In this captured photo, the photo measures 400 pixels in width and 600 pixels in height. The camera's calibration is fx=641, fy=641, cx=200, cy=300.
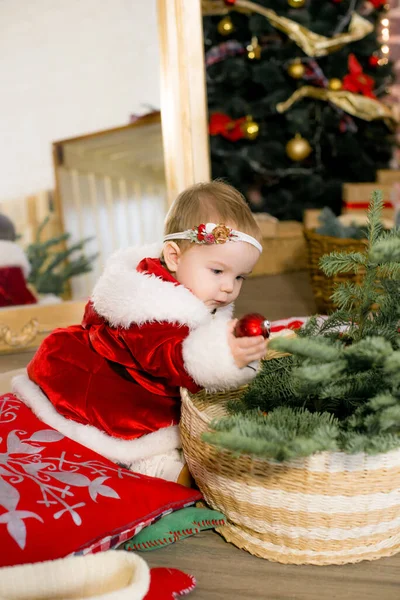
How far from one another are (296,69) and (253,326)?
2.35m

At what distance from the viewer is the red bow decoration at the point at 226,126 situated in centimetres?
297

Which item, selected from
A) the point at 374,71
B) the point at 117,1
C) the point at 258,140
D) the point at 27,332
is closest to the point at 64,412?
the point at 27,332

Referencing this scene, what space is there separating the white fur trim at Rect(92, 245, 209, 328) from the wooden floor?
34cm

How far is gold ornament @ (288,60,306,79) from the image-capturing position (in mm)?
2943

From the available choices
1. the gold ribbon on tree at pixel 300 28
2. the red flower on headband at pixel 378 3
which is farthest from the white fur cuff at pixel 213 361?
the red flower on headband at pixel 378 3

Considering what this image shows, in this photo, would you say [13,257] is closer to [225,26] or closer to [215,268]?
[215,268]

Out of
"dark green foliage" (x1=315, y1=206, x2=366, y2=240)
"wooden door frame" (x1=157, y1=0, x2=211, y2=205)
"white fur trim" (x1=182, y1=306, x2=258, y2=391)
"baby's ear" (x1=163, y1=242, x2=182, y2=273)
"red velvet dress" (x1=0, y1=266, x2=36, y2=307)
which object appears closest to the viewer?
"white fur trim" (x1=182, y1=306, x2=258, y2=391)

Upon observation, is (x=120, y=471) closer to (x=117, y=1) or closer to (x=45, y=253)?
(x=45, y=253)

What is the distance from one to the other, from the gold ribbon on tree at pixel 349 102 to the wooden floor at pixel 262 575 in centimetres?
236

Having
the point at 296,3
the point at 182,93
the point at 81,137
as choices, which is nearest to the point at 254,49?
the point at 296,3

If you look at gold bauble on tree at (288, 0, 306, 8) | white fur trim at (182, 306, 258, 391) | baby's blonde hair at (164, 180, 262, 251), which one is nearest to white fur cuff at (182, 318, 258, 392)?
white fur trim at (182, 306, 258, 391)

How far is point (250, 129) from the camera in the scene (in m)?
2.91

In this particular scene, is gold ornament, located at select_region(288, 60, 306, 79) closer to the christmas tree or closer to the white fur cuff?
the christmas tree

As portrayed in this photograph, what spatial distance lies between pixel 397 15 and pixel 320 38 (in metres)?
0.59
